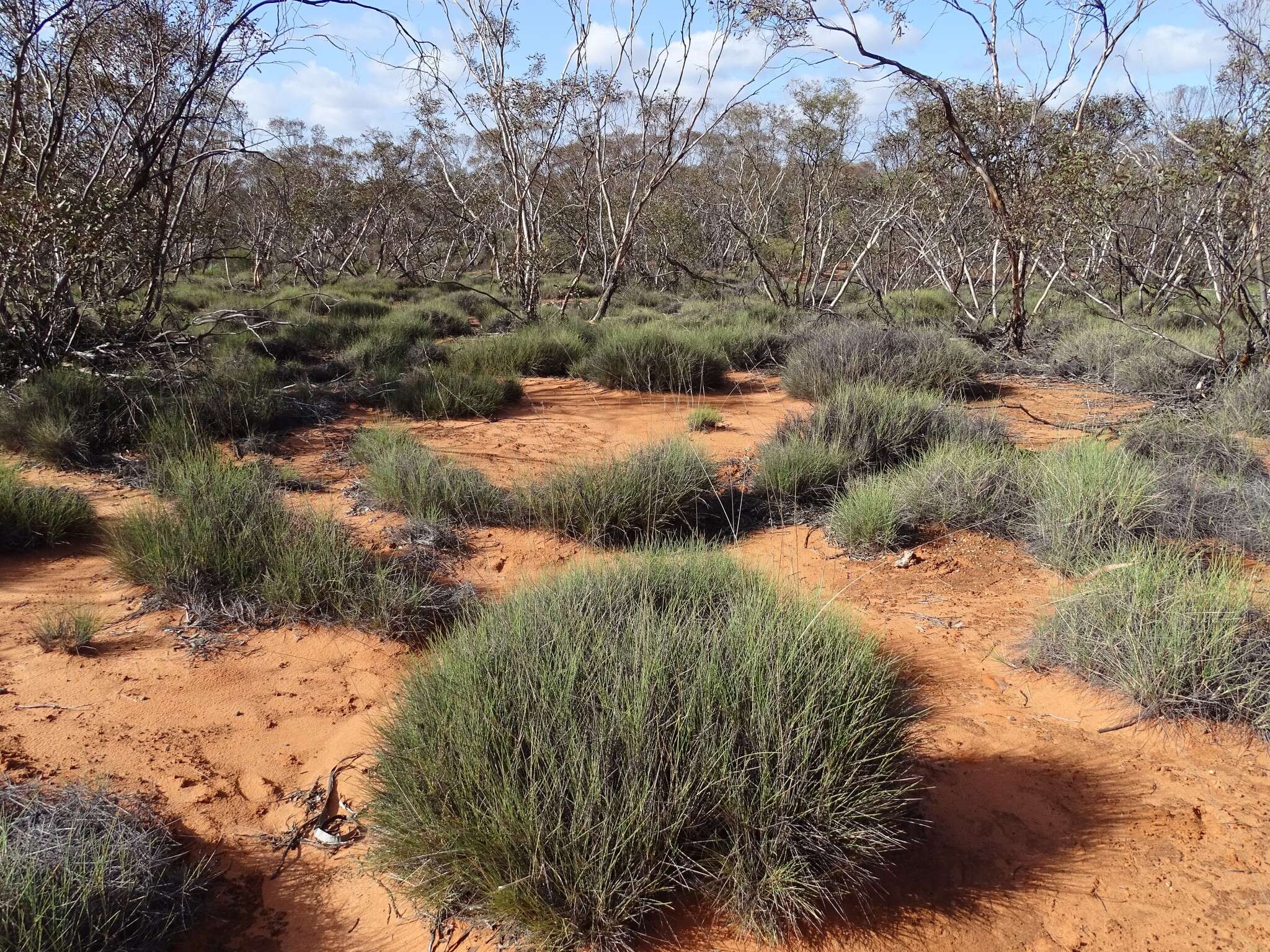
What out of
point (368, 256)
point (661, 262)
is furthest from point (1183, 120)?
point (368, 256)

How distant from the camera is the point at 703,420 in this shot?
6922 millimetres

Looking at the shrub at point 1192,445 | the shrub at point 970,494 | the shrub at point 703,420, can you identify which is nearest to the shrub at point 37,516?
the shrub at point 703,420

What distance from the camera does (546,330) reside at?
33.7 ft

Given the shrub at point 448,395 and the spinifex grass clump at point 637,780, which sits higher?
the shrub at point 448,395

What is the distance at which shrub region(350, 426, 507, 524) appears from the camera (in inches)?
183

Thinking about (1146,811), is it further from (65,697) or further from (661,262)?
(661,262)

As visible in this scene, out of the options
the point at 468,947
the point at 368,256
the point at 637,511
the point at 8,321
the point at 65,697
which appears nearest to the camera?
the point at 468,947

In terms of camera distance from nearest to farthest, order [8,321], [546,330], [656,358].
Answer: [8,321], [656,358], [546,330]

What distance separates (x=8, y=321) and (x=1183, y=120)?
35.3ft

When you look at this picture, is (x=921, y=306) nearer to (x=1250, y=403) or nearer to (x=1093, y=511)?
(x=1250, y=403)

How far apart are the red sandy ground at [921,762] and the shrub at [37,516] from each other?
0.11 meters

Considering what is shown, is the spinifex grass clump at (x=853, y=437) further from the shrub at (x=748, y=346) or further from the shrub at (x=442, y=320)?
the shrub at (x=442, y=320)

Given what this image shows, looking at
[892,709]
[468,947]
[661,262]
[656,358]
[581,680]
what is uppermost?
[661,262]

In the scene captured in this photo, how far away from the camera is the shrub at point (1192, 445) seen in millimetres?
5125
